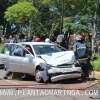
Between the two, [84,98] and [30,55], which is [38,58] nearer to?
[30,55]

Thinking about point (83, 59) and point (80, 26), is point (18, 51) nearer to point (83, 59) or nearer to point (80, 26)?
point (83, 59)

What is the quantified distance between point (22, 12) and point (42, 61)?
25255 millimetres

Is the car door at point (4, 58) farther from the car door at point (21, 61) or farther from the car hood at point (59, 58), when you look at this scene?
the car hood at point (59, 58)

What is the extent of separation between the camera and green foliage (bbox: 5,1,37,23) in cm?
4171

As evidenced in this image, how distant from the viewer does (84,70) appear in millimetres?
18438

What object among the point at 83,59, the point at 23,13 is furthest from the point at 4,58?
the point at 23,13

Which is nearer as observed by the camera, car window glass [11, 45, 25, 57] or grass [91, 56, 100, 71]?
car window glass [11, 45, 25, 57]

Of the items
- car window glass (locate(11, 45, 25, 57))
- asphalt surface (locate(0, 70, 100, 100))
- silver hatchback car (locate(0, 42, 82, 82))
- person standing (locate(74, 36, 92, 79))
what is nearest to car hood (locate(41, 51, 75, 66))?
silver hatchback car (locate(0, 42, 82, 82))

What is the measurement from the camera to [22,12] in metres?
42.3

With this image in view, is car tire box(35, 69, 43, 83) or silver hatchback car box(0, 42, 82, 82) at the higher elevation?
silver hatchback car box(0, 42, 82, 82)

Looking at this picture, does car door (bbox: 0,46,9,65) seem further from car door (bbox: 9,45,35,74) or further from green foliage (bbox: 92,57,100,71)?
green foliage (bbox: 92,57,100,71)

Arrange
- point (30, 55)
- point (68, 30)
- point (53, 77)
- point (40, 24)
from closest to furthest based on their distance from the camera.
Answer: point (53, 77) → point (30, 55) → point (68, 30) → point (40, 24)

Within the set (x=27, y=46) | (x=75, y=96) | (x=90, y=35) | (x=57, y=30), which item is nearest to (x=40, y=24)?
(x=57, y=30)

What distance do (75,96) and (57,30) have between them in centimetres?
2898
